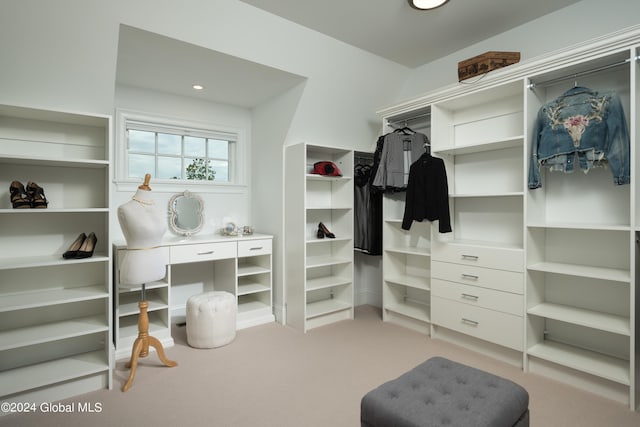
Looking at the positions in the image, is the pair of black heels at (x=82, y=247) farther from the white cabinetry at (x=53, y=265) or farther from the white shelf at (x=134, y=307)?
the white shelf at (x=134, y=307)

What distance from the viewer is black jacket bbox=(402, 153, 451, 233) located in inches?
115

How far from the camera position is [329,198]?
13.0ft

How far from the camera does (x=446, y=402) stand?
4.61 feet

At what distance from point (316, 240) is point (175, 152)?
5.79 feet

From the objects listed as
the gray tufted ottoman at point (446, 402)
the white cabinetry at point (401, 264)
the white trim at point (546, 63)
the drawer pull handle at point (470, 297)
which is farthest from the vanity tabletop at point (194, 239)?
the gray tufted ottoman at point (446, 402)

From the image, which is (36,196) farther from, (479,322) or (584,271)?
(584,271)

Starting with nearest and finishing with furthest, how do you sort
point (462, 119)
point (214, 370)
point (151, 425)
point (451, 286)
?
point (151, 425) → point (214, 370) → point (451, 286) → point (462, 119)

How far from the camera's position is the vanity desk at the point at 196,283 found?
9.43 feet

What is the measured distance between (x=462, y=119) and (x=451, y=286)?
1553mm

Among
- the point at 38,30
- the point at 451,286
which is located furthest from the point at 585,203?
the point at 38,30

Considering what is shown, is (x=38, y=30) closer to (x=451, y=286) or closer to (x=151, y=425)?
(x=151, y=425)

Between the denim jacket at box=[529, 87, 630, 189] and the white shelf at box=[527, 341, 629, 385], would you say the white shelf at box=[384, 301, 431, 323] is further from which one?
the denim jacket at box=[529, 87, 630, 189]

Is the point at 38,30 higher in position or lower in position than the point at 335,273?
higher

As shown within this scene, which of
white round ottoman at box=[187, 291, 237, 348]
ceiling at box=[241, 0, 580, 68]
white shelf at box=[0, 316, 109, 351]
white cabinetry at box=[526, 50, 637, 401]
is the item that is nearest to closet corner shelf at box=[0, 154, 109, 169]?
white shelf at box=[0, 316, 109, 351]
